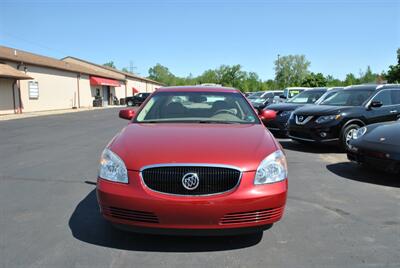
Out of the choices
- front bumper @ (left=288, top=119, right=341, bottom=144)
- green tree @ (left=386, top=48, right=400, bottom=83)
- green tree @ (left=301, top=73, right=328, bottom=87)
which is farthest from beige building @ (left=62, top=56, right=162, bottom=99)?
front bumper @ (left=288, top=119, right=341, bottom=144)

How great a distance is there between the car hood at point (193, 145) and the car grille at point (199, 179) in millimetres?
64

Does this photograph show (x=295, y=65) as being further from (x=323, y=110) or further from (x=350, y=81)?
(x=323, y=110)

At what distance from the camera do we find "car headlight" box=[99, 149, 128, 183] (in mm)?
3256

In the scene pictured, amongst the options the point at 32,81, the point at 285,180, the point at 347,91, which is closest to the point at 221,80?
the point at 32,81

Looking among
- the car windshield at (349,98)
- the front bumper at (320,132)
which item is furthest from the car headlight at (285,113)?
the front bumper at (320,132)

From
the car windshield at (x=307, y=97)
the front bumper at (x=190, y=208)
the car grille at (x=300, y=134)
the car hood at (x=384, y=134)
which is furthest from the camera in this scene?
the car windshield at (x=307, y=97)

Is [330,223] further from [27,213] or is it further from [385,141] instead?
[27,213]

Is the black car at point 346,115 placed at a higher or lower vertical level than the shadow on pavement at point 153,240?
higher

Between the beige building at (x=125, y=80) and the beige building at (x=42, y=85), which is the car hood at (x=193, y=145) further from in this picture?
the beige building at (x=125, y=80)

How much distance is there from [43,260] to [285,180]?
219 cm

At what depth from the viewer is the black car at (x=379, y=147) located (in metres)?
5.52

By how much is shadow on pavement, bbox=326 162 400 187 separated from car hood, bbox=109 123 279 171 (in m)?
2.87

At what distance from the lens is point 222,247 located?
341 cm

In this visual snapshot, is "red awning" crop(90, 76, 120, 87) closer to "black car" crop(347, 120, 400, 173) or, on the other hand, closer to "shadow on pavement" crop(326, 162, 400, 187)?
"shadow on pavement" crop(326, 162, 400, 187)
